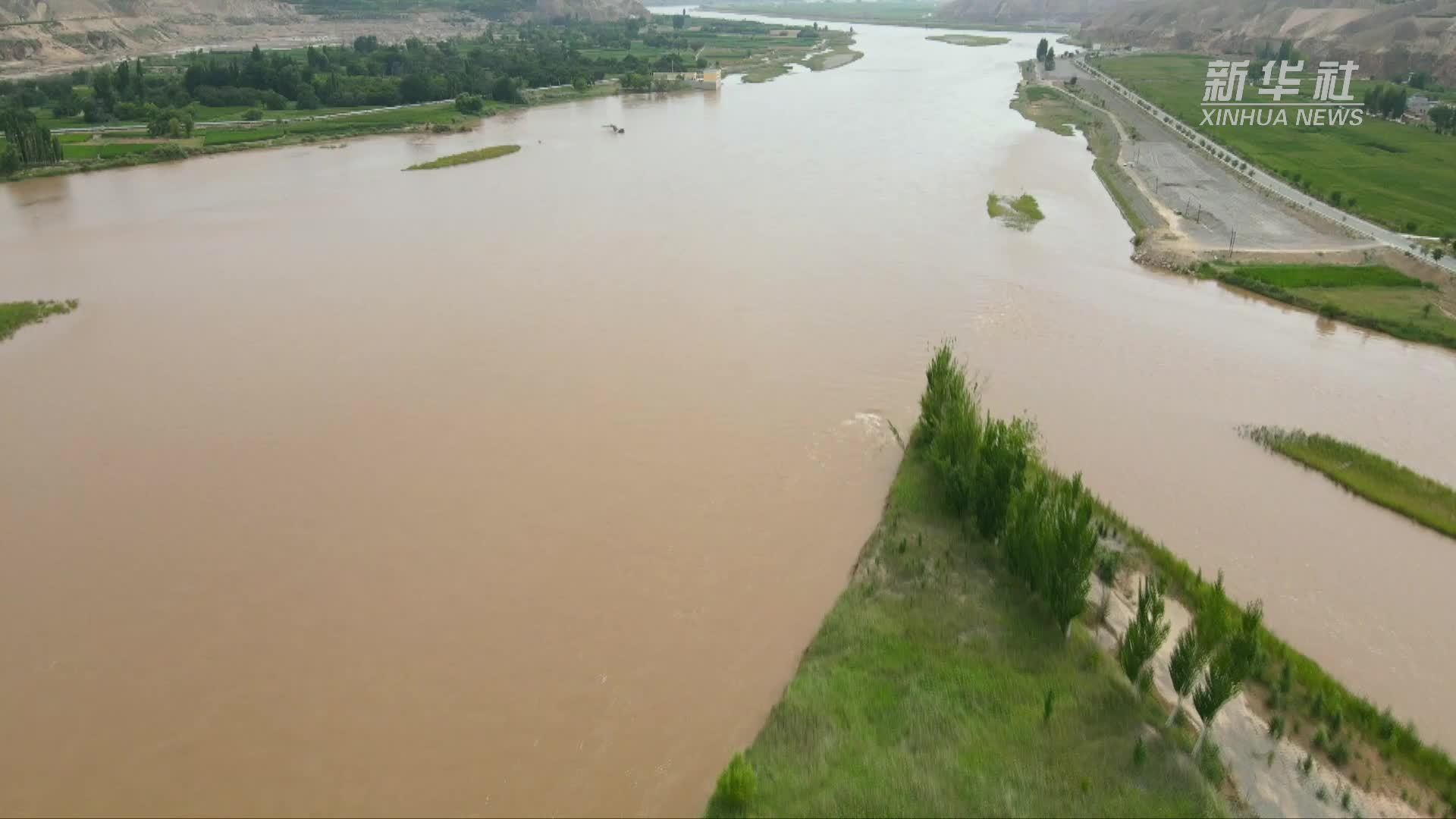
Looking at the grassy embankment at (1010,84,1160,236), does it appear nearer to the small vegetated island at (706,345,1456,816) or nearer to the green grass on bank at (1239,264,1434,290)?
the green grass on bank at (1239,264,1434,290)

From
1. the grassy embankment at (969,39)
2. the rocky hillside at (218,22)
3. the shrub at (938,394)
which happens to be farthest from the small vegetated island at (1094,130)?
the rocky hillside at (218,22)

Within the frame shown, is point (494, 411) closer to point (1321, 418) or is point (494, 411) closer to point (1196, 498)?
point (1196, 498)

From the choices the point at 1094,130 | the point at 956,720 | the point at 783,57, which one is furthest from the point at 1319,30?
the point at 956,720

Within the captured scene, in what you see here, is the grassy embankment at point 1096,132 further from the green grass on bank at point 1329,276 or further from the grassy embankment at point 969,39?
the grassy embankment at point 969,39

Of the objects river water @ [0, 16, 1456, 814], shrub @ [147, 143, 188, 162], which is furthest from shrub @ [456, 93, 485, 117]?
river water @ [0, 16, 1456, 814]

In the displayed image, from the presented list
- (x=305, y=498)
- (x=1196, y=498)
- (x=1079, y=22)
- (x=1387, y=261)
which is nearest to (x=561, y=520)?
(x=305, y=498)

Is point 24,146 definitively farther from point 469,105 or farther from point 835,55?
point 835,55
